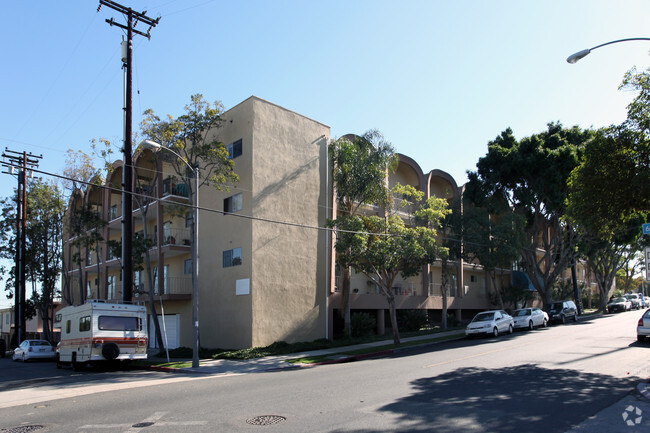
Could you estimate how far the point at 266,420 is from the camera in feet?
26.8

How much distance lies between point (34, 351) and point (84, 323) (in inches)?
550

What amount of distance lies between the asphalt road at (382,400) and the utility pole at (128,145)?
8803mm

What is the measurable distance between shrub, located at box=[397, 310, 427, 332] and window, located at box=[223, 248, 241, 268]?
12.7m

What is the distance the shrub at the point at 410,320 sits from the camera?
3216 cm

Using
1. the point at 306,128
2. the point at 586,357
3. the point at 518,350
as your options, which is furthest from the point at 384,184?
the point at 586,357

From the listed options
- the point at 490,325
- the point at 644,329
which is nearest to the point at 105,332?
the point at 490,325

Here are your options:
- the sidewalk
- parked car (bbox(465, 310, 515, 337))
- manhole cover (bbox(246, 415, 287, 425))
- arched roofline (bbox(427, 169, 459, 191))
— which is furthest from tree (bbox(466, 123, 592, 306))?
manhole cover (bbox(246, 415, 287, 425))

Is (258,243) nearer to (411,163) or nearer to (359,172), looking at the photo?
(359,172)

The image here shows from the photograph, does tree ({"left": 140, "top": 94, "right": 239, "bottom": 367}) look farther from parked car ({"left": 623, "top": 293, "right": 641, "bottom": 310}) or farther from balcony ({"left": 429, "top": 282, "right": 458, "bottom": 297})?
parked car ({"left": 623, "top": 293, "right": 641, "bottom": 310})

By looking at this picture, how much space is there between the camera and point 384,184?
2725 centimetres

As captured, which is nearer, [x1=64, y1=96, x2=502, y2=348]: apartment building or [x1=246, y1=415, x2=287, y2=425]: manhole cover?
[x1=246, y1=415, x2=287, y2=425]: manhole cover

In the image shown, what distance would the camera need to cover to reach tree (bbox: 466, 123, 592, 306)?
3231 centimetres

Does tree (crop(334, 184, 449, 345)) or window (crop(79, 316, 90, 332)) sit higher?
tree (crop(334, 184, 449, 345))

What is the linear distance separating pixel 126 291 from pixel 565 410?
20315 millimetres
